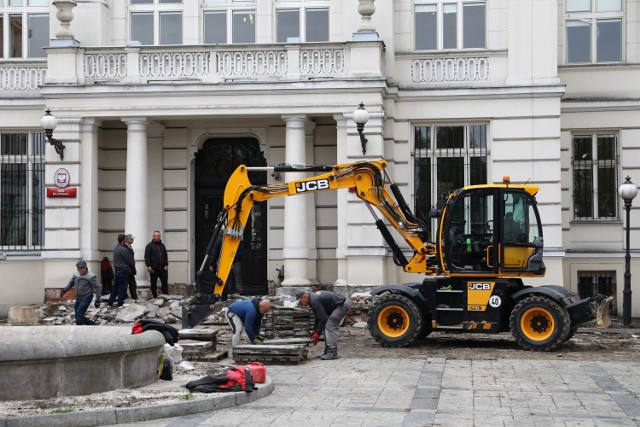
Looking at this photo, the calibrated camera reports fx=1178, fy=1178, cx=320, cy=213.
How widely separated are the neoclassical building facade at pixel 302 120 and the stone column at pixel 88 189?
2.2 inches

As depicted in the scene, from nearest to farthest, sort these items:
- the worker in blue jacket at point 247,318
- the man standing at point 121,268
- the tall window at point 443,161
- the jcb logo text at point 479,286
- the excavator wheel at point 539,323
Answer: the worker in blue jacket at point 247,318, the excavator wheel at point 539,323, the jcb logo text at point 479,286, the man standing at point 121,268, the tall window at point 443,161

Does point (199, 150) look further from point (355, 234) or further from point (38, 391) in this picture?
point (38, 391)

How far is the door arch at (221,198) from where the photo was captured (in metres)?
30.6

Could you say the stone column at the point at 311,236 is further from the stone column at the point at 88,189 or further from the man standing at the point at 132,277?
the stone column at the point at 88,189

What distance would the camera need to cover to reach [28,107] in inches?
1190

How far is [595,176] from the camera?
30.8 meters

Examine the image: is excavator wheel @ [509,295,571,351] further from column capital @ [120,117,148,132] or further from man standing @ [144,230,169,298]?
column capital @ [120,117,148,132]

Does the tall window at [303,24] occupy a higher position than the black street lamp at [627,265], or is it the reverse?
the tall window at [303,24]

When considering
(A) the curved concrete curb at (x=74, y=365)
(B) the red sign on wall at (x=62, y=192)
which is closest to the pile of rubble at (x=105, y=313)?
(B) the red sign on wall at (x=62, y=192)

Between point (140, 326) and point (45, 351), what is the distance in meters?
3.40

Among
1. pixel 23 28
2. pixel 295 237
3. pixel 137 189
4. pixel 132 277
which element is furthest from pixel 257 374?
pixel 23 28

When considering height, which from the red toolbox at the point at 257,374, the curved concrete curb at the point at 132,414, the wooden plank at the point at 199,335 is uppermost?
the wooden plank at the point at 199,335

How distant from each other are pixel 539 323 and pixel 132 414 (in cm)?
1068

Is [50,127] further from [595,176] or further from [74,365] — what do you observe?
[74,365]
